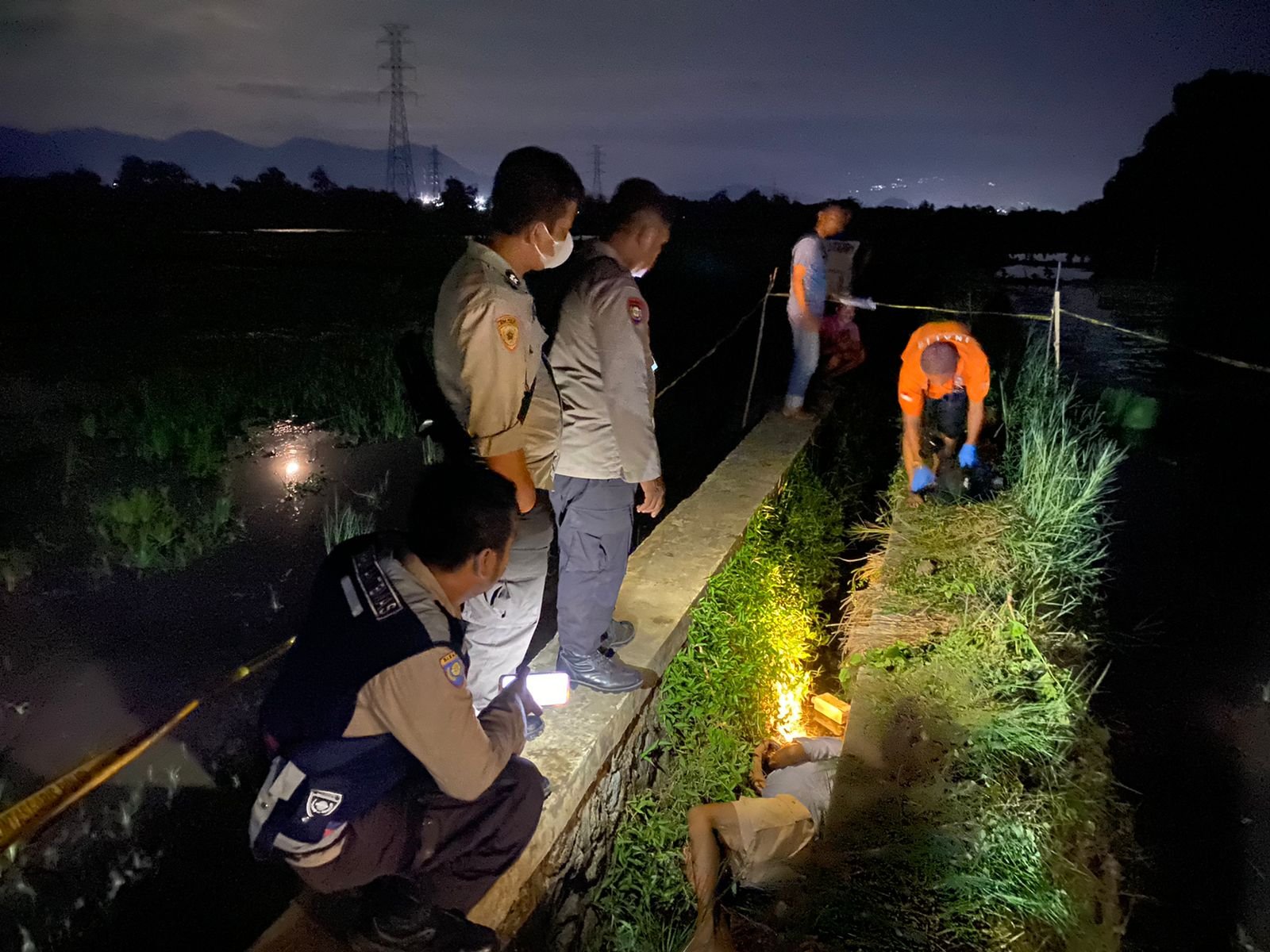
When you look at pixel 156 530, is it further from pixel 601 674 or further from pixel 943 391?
pixel 943 391

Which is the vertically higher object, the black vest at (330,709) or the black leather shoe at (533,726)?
the black vest at (330,709)

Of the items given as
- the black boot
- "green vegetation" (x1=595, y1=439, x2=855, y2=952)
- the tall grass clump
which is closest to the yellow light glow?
"green vegetation" (x1=595, y1=439, x2=855, y2=952)

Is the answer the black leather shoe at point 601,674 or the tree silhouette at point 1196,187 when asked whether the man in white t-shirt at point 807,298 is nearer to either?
the black leather shoe at point 601,674

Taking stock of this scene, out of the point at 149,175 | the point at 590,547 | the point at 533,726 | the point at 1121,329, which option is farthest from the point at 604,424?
the point at 149,175

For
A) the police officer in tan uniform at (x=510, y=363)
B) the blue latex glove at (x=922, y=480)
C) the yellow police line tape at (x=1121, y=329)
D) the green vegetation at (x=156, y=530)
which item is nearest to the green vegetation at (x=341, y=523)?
the green vegetation at (x=156, y=530)

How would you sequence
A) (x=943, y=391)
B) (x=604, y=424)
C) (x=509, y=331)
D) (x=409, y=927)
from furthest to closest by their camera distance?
(x=943, y=391), (x=604, y=424), (x=509, y=331), (x=409, y=927)

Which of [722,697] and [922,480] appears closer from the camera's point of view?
[722,697]

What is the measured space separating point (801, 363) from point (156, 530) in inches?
191

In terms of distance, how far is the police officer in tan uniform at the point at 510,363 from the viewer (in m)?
2.11

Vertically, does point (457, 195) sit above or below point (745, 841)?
above


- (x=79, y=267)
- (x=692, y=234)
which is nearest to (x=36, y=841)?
(x=79, y=267)

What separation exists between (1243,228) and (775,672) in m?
29.7

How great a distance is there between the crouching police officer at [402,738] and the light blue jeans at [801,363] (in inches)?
184

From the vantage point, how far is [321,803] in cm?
157
